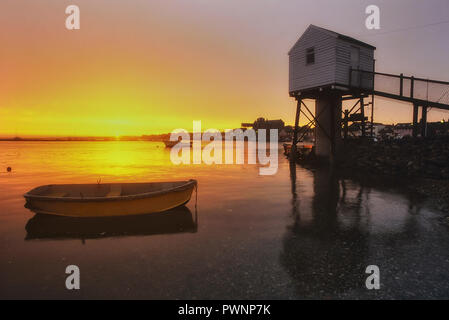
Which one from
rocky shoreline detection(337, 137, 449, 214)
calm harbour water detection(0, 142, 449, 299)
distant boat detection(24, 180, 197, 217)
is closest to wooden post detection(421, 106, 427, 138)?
rocky shoreline detection(337, 137, 449, 214)

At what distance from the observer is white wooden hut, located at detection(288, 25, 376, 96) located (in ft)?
75.2

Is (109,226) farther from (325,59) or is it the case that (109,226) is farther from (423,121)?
(423,121)

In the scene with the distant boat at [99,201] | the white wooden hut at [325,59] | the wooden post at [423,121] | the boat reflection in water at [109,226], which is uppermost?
the white wooden hut at [325,59]

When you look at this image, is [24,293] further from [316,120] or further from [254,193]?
[316,120]

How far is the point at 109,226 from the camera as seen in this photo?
10.7m

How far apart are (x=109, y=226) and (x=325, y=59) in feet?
71.4

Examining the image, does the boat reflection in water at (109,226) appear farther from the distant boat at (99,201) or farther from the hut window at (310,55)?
the hut window at (310,55)

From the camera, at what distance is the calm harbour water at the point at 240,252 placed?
5988 mm

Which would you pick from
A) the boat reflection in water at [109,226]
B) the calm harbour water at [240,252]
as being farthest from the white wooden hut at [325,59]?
the boat reflection in water at [109,226]

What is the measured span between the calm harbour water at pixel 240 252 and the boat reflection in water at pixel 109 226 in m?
0.05

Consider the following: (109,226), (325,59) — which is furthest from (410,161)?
(109,226)

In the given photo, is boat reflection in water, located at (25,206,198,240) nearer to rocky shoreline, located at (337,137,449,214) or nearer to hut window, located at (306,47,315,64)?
rocky shoreline, located at (337,137,449,214)

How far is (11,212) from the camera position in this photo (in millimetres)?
13516
